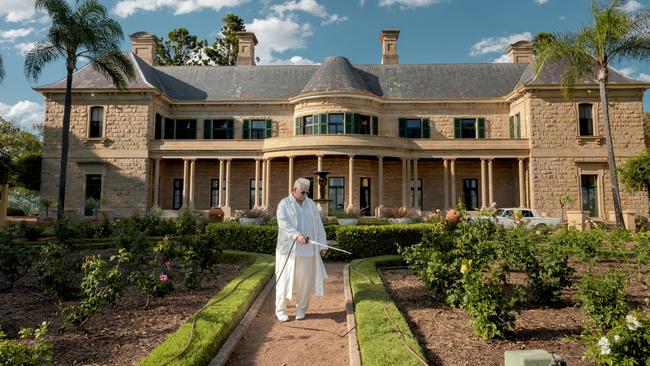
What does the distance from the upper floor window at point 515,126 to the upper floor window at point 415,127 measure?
16.4ft

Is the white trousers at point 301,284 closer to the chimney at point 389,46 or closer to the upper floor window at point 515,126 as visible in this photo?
the upper floor window at point 515,126

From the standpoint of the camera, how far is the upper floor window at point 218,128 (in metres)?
25.6

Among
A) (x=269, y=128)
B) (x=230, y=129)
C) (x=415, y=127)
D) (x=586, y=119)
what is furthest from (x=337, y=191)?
(x=586, y=119)

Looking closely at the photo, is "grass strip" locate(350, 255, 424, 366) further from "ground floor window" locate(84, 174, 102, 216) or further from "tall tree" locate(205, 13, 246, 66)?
"tall tree" locate(205, 13, 246, 66)

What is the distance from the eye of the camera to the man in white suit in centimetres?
567

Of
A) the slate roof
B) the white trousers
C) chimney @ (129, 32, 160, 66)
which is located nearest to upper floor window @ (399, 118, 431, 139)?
the slate roof

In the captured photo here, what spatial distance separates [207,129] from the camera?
25.6 meters

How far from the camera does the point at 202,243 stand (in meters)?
7.75

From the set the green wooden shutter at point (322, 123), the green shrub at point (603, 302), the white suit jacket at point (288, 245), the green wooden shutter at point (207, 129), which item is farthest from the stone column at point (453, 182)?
the green shrub at point (603, 302)

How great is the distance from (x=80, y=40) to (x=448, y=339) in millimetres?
19985

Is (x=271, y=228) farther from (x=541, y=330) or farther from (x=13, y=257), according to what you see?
(x=541, y=330)

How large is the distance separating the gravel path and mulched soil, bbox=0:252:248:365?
0.99 m

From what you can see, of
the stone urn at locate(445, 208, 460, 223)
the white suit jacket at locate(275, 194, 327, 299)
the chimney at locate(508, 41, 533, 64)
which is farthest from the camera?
the chimney at locate(508, 41, 533, 64)

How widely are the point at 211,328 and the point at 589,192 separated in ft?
79.1
